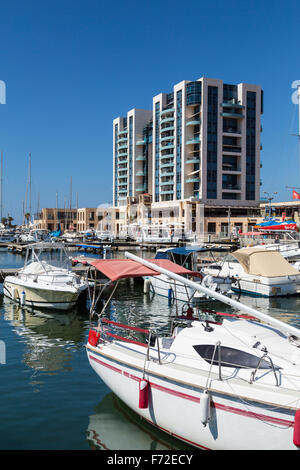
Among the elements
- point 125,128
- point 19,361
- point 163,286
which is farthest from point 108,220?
point 19,361

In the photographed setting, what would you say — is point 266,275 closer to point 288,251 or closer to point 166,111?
point 288,251

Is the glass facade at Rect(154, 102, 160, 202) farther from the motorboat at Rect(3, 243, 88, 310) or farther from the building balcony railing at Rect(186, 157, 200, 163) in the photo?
the motorboat at Rect(3, 243, 88, 310)

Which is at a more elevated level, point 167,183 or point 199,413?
point 167,183

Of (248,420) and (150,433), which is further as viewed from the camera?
(150,433)

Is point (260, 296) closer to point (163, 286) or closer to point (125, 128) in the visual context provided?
point (163, 286)

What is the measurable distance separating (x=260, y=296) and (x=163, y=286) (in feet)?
22.2

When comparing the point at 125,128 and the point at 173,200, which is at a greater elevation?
the point at 125,128

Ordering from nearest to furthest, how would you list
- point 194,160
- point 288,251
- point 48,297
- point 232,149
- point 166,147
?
point 48,297
point 288,251
point 194,160
point 232,149
point 166,147

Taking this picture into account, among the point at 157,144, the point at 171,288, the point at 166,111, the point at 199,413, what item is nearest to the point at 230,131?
the point at 166,111

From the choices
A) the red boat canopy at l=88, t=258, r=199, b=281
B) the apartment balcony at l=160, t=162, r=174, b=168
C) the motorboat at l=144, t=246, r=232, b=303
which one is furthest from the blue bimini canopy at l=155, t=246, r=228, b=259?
the apartment balcony at l=160, t=162, r=174, b=168

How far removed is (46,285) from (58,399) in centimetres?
1184

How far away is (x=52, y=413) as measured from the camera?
10570 mm

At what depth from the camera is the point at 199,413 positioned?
8203mm

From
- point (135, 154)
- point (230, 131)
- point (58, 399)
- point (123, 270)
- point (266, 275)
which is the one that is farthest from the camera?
point (135, 154)
